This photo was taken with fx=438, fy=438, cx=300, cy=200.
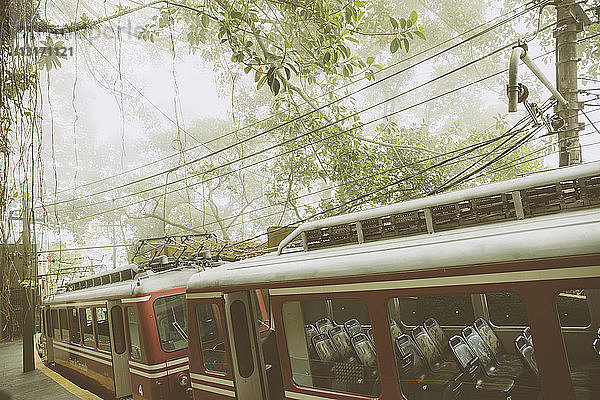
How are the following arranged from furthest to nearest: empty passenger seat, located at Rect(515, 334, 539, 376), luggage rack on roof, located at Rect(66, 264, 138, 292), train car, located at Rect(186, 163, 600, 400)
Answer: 1. luggage rack on roof, located at Rect(66, 264, 138, 292)
2. empty passenger seat, located at Rect(515, 334, 539, 376)
3. train car, located at Rect(186, 163, 600, 400)

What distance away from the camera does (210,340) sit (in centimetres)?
579

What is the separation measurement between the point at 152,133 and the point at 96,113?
623 cm

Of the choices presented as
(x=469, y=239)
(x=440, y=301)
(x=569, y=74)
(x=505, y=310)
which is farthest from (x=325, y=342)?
(x=569, y=74)

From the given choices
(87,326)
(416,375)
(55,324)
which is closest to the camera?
(416,375)

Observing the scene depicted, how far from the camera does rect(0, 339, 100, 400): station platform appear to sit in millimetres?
8984

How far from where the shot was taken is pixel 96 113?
25.8 m

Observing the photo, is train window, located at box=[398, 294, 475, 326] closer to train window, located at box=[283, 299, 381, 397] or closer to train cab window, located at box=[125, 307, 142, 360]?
A: train window, located at box=[283, 299, 381, 397]

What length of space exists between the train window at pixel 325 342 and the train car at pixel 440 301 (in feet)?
0.04

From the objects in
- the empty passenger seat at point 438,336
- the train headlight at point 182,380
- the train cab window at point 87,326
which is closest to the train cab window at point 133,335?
the train headlight at point 182,380

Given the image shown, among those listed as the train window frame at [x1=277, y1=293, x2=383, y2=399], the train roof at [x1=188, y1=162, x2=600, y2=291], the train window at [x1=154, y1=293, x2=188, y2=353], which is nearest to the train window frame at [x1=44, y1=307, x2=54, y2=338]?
the train window at [x1=154, y1=293, x2=188, y2=353]

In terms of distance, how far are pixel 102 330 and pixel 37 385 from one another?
280 centimetres

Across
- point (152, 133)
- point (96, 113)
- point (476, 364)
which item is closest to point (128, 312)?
point (476, 364)

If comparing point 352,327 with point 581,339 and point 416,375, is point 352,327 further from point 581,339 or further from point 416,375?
point 581,339

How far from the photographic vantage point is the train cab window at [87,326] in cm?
989
